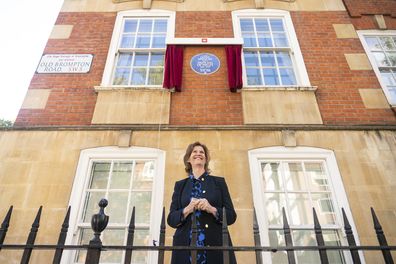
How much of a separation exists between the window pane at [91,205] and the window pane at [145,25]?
455 cm

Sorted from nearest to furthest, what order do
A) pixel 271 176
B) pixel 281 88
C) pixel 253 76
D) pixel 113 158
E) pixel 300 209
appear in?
1. pixel 300 209
2. pixel 271 176
3. pixel 113 158
4. pixel 281 88
5. pixel 253 76

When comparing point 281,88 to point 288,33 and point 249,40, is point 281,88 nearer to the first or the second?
point 249,40

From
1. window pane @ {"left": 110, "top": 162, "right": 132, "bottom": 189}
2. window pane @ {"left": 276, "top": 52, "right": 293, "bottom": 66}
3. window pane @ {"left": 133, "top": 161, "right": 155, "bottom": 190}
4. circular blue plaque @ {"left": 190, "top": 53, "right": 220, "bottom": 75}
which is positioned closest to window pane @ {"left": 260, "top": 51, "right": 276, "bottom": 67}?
→ window pane @ {"left": 276, "top": 52, "right": 293, "bottom": 66}

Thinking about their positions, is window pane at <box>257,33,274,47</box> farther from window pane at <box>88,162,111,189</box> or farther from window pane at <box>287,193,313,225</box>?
window pane at <box>88,162,111,189</box>

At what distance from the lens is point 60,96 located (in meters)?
5.94

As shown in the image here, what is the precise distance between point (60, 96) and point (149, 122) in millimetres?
2147

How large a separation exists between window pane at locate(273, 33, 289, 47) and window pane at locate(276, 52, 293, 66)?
0.27 meters

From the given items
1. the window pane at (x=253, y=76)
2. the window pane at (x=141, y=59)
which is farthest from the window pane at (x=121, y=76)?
the window pane at (x=253, y=76)

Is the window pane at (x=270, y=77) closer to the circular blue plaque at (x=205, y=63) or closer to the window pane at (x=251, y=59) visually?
the window pane at (x=251, y=59)

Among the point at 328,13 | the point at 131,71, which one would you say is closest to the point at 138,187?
the point at 131,71

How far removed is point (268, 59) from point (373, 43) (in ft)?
9.45

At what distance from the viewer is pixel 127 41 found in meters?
7.04

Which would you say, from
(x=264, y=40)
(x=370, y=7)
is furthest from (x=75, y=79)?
(x=370, y=7)

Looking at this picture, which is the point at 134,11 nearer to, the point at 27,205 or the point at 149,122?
the point at 149,122
